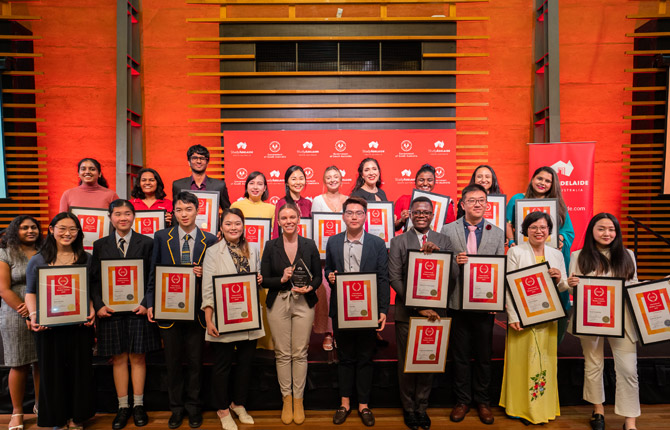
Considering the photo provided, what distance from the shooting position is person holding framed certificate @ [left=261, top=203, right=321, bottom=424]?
300 centimetres

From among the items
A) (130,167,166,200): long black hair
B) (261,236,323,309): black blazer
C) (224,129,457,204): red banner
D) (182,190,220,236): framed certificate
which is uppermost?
(224,129,457,204): red banner

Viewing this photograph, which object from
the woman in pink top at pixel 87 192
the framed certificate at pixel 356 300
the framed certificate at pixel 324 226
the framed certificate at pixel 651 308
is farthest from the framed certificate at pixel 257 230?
the framed certificate at pixel 651 308

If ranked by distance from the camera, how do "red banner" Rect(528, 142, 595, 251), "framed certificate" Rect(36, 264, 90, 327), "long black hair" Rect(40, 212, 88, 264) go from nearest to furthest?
"framed certificate" Rect(36, 264, 90, 327), "long black hair" Rect(40, 212, 88, 264), "red banner" Rect(528, 142, 595, 251)

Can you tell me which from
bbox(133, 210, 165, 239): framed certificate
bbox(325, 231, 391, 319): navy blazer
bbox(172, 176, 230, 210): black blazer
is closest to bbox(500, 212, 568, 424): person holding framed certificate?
bbox(325, 231, 391, 319): navy blazer

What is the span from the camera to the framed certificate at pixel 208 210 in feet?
11.9

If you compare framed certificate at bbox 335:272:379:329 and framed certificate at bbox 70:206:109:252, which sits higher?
framed certificate at bbox 70:206:109:252

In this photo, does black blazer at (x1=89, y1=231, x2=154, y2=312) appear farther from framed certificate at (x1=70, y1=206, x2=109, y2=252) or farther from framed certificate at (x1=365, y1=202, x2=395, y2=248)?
framed certificate at (x1=365, y1=202, x2=395, y2=248)

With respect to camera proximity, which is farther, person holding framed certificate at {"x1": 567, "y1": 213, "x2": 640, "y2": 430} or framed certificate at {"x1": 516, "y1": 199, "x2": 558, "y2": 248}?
framed certificate at {"x1": 516, "y1": 199, "x2": 558, "y2": 248}

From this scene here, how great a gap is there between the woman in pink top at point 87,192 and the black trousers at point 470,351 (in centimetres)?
344

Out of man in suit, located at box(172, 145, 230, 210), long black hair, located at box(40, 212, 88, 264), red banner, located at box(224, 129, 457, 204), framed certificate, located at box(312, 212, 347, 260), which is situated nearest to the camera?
long black hair, located at box(40, 212, 88, 264)

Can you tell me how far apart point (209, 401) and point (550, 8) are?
723 cm

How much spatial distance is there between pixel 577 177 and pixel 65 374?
631cm

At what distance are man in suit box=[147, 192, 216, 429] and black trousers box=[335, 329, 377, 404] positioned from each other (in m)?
1.13

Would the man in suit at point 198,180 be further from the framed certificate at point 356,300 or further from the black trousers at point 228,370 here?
the framed certificate at point 356,300
